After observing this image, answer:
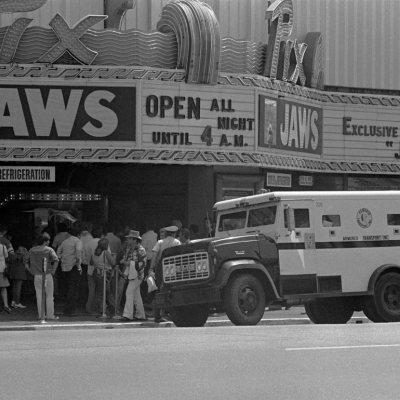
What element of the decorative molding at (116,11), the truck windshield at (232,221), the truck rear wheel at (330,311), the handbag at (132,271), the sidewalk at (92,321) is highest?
the decorative molding at (116,11)

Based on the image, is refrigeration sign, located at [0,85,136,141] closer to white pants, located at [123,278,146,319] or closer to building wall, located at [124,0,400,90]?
white pants, located at [123,278,146,319]

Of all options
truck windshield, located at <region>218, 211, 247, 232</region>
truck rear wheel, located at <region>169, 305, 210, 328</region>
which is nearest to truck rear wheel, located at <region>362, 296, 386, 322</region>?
truck windshield, located at <region>218, 211, 247, 232</region>

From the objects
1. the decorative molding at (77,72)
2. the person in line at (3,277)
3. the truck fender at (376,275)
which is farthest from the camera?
the decorative molding at (77,72)

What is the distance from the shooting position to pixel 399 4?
1201 inches

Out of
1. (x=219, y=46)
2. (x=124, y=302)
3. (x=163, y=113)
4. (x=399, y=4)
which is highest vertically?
(x=399, y=4)

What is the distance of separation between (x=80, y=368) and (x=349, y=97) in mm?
18991

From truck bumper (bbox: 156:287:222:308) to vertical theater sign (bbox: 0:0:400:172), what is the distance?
6.01 m

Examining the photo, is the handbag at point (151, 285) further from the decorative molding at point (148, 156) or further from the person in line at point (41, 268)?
the decorative molding at point (148, 156)

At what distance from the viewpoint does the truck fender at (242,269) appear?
16.9 m

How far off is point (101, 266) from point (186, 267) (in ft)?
12.2

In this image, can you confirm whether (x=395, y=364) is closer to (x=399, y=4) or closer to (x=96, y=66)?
(x=96, y=66)

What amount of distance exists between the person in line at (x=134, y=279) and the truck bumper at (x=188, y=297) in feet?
6.09

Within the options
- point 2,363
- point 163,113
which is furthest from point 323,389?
point 163,113

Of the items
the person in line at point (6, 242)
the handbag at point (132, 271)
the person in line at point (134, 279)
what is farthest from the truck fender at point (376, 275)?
the person in line at point (6, 242)
